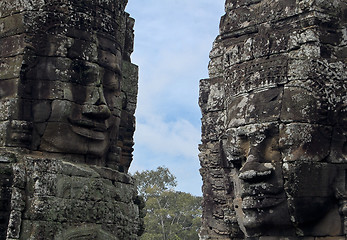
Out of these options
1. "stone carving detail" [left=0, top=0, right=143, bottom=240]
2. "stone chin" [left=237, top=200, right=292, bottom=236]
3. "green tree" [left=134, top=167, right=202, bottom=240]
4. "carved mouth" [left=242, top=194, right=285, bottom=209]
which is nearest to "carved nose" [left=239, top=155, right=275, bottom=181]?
"carved mouth" [left=242, top=194, right=285, bottom=209]

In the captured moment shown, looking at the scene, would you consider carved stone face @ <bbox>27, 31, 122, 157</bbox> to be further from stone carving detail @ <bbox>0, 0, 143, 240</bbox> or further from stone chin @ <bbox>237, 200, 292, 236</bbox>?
stone chin @ <bbox>237, 200, 292, 236</bbox>

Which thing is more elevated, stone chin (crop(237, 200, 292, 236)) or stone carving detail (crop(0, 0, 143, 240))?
stone carving detail (crop(0, 0, 143, 240))

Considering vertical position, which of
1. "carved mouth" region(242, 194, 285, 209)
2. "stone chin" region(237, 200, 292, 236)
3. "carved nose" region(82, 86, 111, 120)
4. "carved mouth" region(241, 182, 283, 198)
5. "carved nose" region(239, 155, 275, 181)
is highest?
"carved nose" region(82, 86, 111, 120)

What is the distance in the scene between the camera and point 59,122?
9.17 metres

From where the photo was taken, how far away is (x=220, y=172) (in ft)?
Answer: 47.8

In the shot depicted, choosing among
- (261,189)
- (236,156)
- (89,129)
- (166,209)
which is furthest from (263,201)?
(166,209)

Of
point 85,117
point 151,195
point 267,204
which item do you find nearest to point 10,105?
point 85,117

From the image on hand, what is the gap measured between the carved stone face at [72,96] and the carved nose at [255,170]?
2.14 m

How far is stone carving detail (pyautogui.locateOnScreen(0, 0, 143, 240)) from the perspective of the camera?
8.77m

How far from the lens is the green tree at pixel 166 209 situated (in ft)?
115

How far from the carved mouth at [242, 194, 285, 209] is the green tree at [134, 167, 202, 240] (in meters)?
24.9

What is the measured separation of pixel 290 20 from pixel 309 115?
151 centimetres

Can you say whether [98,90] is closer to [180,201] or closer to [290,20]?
[290,20]

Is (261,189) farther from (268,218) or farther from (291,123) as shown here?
(291,123)
